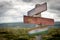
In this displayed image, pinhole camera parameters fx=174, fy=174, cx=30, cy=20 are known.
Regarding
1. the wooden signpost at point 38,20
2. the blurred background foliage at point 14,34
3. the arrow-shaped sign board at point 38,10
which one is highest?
the arrow-shaped sign board at point 38,10

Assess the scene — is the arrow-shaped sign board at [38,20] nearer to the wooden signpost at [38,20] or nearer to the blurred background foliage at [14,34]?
the wooden signpost at [38,20]

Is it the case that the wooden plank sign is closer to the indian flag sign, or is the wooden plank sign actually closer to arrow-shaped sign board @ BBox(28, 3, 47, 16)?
the indian flag sign

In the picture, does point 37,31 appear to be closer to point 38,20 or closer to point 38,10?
point 38,20

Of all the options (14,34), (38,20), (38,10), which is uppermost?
(38,10)

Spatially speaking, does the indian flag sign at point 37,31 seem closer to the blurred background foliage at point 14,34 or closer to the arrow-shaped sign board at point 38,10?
the blurred background foliage at point 14,34

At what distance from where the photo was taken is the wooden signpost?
6.71 ft

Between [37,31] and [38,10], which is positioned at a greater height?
[38,10]

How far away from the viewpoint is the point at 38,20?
2061 mm

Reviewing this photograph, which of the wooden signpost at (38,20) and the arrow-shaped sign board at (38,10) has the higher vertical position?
the arrow-shaped sign board at (38,10)

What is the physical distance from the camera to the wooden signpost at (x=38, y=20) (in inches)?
80.5

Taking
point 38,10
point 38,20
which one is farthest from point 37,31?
point 38,10

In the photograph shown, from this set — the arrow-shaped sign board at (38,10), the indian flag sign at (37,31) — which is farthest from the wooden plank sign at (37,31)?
the arrow-shaped sign board at (38,10)

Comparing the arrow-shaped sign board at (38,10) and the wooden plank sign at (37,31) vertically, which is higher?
the arrow-shaped sign board at (38,10)

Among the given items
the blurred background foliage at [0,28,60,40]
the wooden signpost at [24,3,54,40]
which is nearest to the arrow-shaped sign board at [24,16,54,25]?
the wooden signpost at [24,3,54,40]
